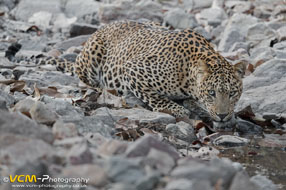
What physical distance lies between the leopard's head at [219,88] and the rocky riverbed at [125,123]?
306 millimetres

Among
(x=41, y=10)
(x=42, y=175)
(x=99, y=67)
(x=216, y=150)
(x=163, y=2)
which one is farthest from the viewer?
(x=163, y=2)

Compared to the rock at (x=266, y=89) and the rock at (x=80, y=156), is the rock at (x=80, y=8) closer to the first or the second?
the rock at (x=266, y=89)

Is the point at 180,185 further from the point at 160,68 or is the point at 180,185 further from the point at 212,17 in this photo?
the point at 212,17

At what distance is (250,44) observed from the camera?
15.0m

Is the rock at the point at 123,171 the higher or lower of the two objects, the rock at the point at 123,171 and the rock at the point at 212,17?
the higher

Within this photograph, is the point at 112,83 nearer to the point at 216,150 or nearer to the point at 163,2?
the point at 216,150

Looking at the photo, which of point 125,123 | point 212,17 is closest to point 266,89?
point 125,123

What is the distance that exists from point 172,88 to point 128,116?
5.90ft

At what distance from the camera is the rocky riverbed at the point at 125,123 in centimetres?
473

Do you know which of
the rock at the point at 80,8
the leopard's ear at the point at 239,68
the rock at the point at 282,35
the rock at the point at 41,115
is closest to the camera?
the rock at the point at 41,115

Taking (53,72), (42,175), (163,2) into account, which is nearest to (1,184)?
(42,175)


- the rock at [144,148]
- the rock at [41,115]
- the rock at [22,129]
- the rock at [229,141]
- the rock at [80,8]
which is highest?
the rock at [144,148]

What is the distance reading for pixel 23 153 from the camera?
15.6 feet

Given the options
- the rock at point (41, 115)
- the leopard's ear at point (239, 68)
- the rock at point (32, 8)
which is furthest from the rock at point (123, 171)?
the rock at point (32, 8)
